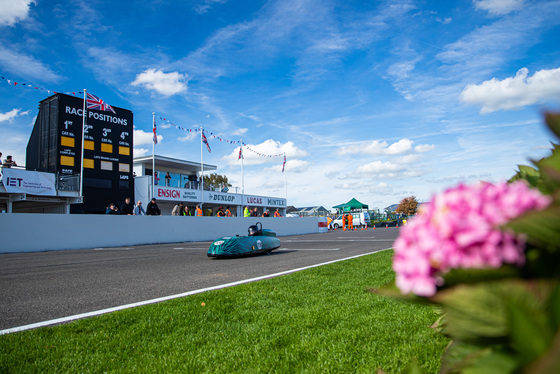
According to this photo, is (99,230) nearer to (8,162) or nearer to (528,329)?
(8,162)

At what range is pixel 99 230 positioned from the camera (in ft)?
50.5

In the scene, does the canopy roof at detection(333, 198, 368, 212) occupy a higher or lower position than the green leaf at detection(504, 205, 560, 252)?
higher

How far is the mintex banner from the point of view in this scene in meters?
22.0

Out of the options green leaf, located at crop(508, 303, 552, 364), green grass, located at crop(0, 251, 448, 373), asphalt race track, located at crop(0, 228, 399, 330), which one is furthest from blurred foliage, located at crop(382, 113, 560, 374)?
asphalt race track, located at crop(0, 228, 399, 330)

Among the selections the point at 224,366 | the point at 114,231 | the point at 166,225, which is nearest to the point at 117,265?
the point at 224,366

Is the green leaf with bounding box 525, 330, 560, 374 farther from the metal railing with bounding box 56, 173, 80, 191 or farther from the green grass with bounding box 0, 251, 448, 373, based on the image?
the metal railing with bounding box 56, 173, 80, 191

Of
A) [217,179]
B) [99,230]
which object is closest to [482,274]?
[99,230]

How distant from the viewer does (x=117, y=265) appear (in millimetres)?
8234

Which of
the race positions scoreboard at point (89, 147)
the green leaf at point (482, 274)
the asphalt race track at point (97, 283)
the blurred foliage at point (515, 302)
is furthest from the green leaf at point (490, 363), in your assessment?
the race positions scoreboard at point (89, 147)

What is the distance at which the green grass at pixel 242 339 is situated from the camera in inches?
96.0

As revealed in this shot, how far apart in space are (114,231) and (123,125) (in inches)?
678

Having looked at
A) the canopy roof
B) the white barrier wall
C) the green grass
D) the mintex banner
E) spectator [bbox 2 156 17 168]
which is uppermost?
spectator [bbox 2 156 17 168]

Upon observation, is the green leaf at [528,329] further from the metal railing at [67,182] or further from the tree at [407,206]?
the tree at [407,206]

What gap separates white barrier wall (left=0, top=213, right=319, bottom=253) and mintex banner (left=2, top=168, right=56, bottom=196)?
416 inches
